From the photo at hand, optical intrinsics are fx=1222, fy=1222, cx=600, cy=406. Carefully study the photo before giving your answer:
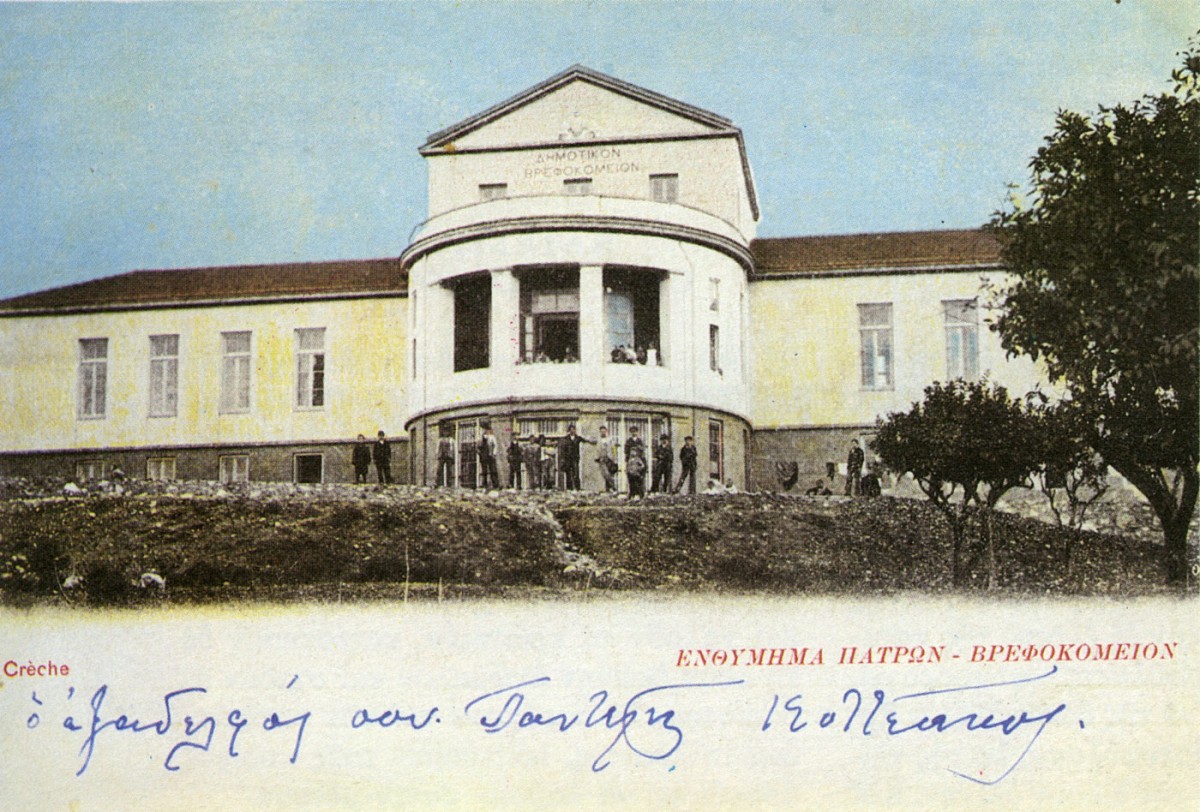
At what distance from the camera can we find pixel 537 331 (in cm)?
742

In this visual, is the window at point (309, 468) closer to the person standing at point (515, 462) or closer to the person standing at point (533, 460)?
the person standing at point (515, 462)

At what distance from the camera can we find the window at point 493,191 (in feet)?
24.1

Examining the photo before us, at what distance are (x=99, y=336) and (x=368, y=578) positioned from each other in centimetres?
220

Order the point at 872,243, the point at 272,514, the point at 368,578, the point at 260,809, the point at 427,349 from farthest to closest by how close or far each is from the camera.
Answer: the point at 427,349, the point at 872,243, the point at 272,514, the point at 368,578, the point at 260,809

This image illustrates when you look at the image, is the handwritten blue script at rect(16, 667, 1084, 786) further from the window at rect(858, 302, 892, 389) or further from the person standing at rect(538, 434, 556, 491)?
the window at rect(858, 302, 892, 389)

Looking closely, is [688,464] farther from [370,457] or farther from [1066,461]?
[1066,461]

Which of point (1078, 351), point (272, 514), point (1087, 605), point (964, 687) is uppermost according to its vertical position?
point (1078, 351)

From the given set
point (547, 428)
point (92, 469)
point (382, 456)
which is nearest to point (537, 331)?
point (547, 428)

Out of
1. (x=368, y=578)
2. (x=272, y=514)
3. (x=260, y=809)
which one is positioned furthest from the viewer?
Result: (x=272, y=514)

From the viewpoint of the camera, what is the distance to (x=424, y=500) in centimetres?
635

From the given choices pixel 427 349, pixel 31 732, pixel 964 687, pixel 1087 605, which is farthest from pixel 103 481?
pixel 1087 605

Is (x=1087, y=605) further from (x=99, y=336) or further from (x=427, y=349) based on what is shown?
(x=99, y=336)

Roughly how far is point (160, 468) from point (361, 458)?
3.65 ft

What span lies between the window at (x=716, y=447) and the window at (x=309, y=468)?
7.12 feet
